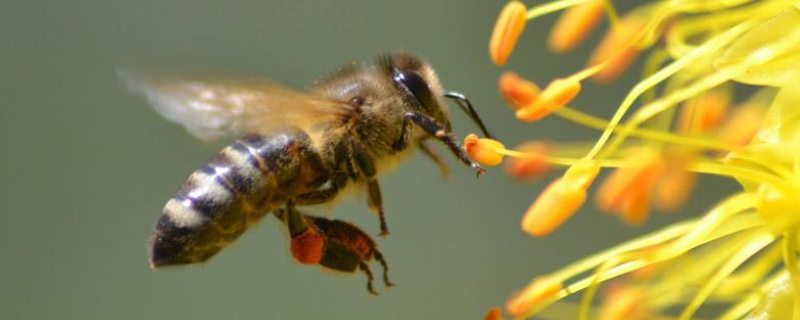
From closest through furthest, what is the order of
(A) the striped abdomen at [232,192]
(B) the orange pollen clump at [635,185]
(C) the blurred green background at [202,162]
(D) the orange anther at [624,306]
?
(B) the orange pollen clump at [635,185], (A) the striped abdomen at [232,192], (D) the orange anther at [624,306], (C) the blurred green background at [202,162]

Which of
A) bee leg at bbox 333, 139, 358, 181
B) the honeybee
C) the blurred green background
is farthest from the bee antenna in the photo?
the blurred green background

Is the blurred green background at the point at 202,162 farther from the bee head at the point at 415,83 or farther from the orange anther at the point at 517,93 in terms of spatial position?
the orange anther at the point at 517,93

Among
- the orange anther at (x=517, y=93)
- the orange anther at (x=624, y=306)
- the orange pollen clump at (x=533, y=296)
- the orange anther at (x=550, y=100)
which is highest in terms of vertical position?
the orange anther at (x=517, y=93)

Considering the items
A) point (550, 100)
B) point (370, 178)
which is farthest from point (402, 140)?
point (550, 100)

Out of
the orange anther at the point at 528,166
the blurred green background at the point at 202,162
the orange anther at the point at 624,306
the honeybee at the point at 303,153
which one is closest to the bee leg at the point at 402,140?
the honeybee at the point at 303,153

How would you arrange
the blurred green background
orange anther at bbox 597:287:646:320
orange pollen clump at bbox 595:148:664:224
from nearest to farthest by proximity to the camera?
orange pollen clump at bbox 595:148:664:224 → orange anther at bbox 597:287:646:320 → the blurred green background

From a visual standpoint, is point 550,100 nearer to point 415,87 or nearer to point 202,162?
point 415,87

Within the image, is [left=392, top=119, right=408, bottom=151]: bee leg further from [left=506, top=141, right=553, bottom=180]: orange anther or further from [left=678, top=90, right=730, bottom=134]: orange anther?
[left=678, top=90, right=730, bottom=134]: orange anther
